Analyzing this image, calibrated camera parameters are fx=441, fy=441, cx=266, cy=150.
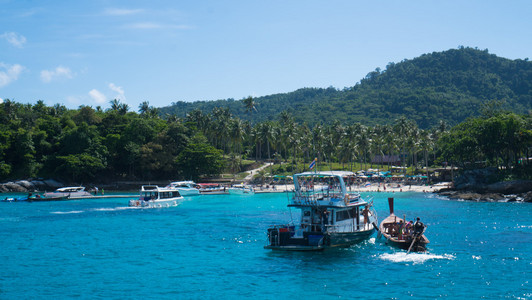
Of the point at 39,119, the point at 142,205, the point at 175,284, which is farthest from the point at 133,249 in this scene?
the point at 39,119

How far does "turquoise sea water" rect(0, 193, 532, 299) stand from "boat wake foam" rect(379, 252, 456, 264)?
3.2 inches

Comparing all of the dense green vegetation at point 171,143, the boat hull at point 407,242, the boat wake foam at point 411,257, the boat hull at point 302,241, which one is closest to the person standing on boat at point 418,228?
the boat hull at point 407,242

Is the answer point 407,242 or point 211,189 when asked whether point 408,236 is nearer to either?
point 407,242

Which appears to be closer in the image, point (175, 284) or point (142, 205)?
point (175, 284)

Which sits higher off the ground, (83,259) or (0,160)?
(0,160)

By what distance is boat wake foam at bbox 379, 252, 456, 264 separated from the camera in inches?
1361

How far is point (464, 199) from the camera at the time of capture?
82125mm

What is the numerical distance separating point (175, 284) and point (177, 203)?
5676cm

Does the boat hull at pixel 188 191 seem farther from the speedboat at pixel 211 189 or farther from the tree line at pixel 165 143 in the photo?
the tree line at pixel 165 143

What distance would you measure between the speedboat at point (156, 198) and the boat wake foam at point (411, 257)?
1992 inches

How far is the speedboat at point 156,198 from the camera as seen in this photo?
76750 mm

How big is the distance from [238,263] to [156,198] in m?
48.3

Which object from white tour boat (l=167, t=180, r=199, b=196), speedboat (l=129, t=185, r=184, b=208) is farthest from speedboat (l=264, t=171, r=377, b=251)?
white tour boat (l=167, t=180, r=199, b=196)

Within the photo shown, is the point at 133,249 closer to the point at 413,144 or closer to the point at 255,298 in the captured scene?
the point at 255,298
